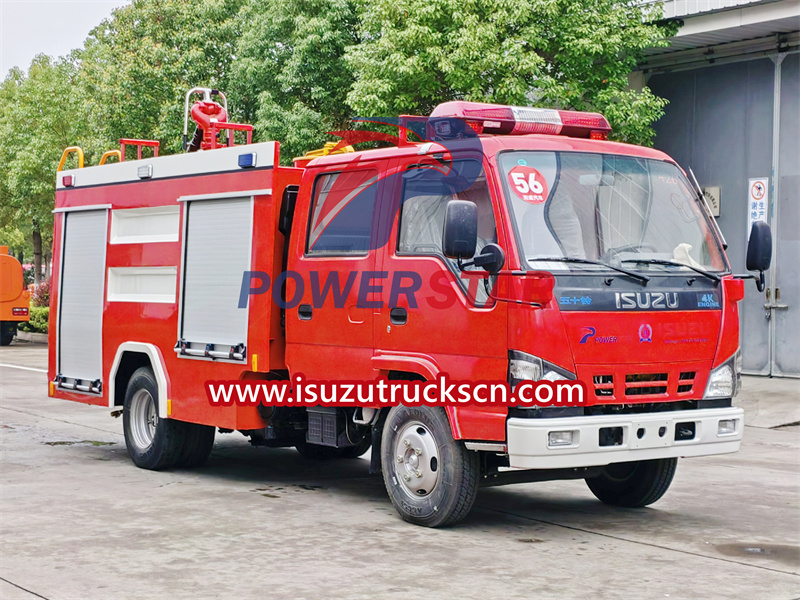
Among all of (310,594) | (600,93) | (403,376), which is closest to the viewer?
(310,594)

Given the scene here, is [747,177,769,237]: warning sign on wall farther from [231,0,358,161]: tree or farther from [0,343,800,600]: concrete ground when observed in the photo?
[231,0,358,161]: tree

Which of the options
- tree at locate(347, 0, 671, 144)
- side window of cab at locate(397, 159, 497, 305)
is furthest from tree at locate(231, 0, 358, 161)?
side window of cab at locate(397, 159, 497, 305)

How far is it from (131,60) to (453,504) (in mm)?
23552

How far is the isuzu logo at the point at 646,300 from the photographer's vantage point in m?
6.79

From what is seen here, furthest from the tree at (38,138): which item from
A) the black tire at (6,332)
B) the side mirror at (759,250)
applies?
the side mirror at (759,250)

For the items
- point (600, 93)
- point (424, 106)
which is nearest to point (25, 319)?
point (424, 106)

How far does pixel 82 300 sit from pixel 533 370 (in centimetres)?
563

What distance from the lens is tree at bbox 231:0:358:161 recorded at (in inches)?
906

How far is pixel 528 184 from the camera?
693 centimetres

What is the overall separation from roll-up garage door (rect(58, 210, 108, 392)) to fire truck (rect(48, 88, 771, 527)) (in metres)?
1.22

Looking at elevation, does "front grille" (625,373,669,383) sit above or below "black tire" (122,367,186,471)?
above

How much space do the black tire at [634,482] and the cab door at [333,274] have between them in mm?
2094

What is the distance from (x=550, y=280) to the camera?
652 cm

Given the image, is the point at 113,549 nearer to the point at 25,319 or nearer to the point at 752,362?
the point at 752,362
